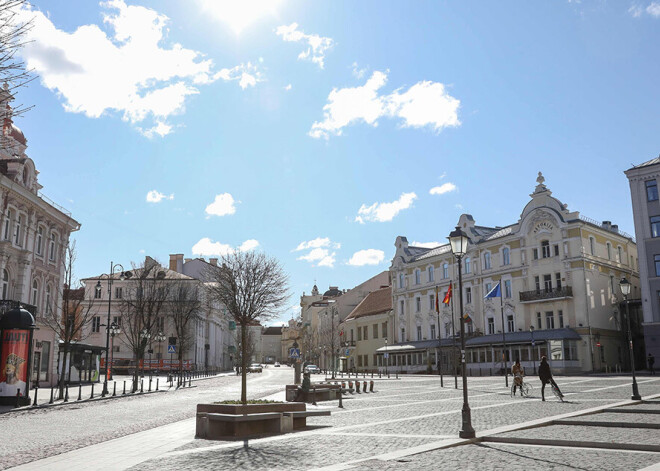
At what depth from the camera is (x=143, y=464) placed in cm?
1078

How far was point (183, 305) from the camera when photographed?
217 feet

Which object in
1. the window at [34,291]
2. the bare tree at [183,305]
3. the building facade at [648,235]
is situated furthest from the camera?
the bare tree at [183,305]

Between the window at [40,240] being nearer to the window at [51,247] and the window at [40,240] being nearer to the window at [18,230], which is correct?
the window at [51,247]

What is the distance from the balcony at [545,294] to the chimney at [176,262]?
207 ft

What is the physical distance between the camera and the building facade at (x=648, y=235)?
158 ft

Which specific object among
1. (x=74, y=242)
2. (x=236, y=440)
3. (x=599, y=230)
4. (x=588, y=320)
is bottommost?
(x=236, y=440)

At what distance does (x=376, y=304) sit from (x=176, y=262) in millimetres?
37350

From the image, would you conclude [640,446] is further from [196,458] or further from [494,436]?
[196,458]

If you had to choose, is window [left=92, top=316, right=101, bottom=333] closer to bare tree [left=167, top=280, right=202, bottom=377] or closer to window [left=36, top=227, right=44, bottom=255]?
bare tree [left=167, top=280, right=202, bottom=377]

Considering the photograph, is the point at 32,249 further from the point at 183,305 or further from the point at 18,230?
the point at 183,305

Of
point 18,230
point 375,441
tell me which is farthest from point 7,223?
point 375,441

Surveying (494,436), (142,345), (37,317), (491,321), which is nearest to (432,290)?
(491,321)

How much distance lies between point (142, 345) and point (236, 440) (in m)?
32.0

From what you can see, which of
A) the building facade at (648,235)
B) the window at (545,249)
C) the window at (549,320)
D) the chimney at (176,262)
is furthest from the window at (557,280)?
the chimney at (176,262)
